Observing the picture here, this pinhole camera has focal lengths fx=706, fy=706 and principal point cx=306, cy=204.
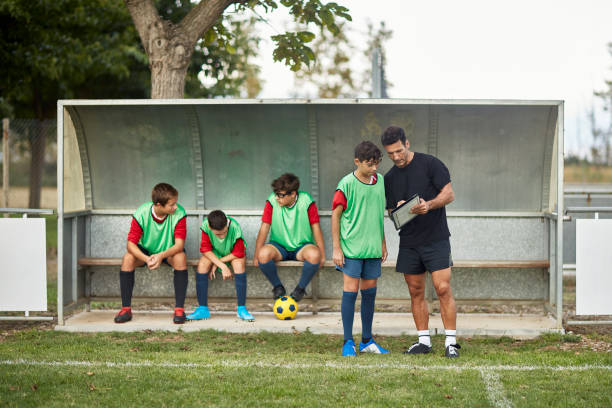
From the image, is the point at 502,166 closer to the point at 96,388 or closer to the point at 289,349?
the point at 289,349

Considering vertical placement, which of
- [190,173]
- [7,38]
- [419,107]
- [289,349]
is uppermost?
[7,38]

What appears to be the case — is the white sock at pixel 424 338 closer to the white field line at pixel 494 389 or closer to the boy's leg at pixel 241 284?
the white field line at pixel 494 389

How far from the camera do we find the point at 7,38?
53.4ft

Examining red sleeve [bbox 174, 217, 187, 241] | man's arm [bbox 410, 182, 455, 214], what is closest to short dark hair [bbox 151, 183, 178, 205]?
red sleeve [bbox 174, 217, 187, 241]

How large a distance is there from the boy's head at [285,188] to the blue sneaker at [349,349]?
1.86m

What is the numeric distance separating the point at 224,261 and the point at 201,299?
457 millimetres

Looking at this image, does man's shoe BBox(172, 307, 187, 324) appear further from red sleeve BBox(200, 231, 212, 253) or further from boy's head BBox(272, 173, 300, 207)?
boy's head BBox(272, 173, 300, 207)

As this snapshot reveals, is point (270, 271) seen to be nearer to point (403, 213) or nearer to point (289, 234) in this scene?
point (289, 234)

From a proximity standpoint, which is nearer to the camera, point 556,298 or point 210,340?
point 210,340

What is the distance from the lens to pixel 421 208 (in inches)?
210

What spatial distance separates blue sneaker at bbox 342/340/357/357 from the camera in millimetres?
5609

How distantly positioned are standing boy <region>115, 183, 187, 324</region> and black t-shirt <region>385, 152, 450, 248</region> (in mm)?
2469

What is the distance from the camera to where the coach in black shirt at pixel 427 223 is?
5500 mm

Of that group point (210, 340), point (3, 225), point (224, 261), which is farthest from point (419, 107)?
point (3, 225)
